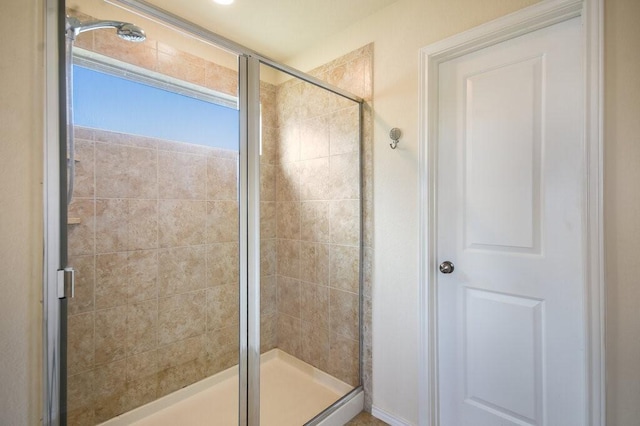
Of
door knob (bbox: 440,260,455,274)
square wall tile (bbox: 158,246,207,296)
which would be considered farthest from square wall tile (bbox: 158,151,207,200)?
door knob (bbox: 440,260,455,274)

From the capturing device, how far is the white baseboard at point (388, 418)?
163 cm

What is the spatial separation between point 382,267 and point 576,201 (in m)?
0.97

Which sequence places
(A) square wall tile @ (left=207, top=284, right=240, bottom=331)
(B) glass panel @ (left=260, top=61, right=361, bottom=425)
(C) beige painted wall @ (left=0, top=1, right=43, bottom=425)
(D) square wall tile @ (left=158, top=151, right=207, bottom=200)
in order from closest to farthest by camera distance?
(C) beige painted wall @ (left=0, top=1, right=43, bottom=425), (A) square wall tile @ (left=207, top=284, right=240, bottom=331), (D) square wall tile @ (left=158, top=151, right=207, bottom=200), (B) glass panel @ (left=260, top=61, right=361, bottom=425)

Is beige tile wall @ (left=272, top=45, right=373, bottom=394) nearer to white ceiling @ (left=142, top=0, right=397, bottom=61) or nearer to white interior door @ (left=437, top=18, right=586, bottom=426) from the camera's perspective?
white ceiling @ (left=142, top=0, right=397, bottom=61)

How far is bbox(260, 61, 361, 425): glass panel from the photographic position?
180 cm

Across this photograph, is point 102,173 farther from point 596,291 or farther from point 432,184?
point 596,291

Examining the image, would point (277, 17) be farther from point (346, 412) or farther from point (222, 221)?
point (346, 412)

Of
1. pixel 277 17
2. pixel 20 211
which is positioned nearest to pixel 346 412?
pixel 20 211

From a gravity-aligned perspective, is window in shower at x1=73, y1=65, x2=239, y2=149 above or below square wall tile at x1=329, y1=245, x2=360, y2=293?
above

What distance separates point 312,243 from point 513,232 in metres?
1.16

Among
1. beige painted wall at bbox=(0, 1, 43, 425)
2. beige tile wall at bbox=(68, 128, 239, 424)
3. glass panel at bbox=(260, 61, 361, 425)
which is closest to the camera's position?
beige painted wall at bbox=(0, 1, 43, 425)

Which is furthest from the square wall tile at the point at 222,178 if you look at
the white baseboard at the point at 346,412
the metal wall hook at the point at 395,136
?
the white baseboard at the point at 346,412

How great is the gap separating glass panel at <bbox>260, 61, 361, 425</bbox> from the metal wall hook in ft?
0.86

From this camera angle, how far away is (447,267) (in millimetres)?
1510
